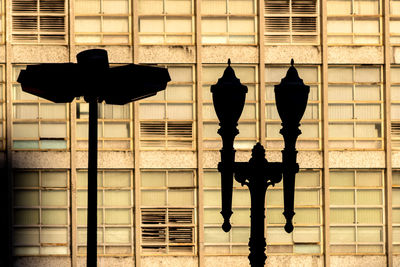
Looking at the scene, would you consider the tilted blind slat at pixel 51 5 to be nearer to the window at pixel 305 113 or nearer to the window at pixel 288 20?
the window at pixel 288 20

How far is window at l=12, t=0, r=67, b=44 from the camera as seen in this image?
1984 centimetres

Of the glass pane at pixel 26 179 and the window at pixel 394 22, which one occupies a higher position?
the window at pixel 394 22

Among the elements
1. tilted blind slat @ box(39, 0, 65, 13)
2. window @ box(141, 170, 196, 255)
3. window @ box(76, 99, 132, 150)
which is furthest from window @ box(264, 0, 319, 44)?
tilted blind slat @ box(39, 0, 65, 13)

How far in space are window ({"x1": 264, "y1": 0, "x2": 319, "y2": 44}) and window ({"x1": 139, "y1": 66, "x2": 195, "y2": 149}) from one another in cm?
284

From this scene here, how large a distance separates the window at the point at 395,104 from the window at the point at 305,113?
7.59 ft

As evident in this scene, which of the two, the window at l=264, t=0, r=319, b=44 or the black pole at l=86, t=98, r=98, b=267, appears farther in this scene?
the window at l=264, t=0, r=319, b=44

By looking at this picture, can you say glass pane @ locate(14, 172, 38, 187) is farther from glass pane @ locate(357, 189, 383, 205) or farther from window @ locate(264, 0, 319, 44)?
glass pane @ locate(357, 189, 383, 205)

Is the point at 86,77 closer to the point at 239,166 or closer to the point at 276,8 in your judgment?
the point at 239,166

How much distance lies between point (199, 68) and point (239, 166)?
43.9ft

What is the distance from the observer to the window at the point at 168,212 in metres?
19.7

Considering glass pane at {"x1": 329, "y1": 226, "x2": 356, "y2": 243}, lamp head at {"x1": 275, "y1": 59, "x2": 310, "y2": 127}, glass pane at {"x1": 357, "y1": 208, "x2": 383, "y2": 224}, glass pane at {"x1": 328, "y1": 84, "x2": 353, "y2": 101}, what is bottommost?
glass pane at {"x1": 329, "y1": 226, "x2": 356, "y2": 243}

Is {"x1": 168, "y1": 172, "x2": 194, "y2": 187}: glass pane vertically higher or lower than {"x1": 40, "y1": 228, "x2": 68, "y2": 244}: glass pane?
higher

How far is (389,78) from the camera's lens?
2014 centimetres

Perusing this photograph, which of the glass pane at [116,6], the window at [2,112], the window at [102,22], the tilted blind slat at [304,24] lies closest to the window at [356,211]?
the tilted blind slat at [304,24]
